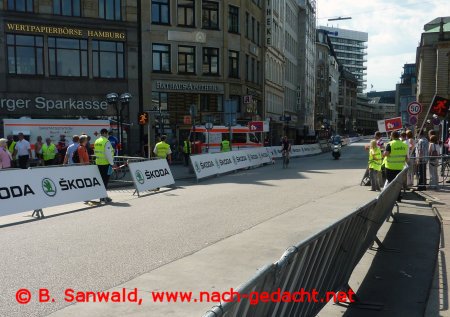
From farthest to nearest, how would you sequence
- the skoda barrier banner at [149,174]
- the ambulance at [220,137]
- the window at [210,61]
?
1. the window at [210,61]
2. the ambulance at [220,137]
3. the skoda barrier banner at [149,174]

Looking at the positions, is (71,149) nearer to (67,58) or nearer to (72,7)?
(67,58)

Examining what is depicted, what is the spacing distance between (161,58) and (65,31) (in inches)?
298

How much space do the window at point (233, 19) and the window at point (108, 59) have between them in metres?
10.4

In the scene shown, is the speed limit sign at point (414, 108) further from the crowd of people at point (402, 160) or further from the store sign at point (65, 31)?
the store sign at point (65, 31)

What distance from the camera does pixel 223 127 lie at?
3092 centimetres

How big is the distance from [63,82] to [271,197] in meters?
25.1

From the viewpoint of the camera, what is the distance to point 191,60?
129 ft

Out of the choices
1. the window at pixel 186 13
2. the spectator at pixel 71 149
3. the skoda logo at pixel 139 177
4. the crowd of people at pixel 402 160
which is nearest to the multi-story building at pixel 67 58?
the window at pixel 186 13

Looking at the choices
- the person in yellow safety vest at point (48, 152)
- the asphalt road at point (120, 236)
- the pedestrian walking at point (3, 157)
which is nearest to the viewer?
the asphalt road at point (120, 236)

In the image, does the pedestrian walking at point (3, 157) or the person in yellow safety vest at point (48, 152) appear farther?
the person in yellow safety vest at point (48, 152)

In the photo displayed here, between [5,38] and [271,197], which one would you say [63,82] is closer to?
[5,38]

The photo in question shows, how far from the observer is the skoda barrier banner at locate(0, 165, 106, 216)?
1000 centimetres

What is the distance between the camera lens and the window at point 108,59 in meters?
35.1

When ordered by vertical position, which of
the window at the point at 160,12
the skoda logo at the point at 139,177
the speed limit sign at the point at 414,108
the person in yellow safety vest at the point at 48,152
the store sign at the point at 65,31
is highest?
the window at the point at 160,12
